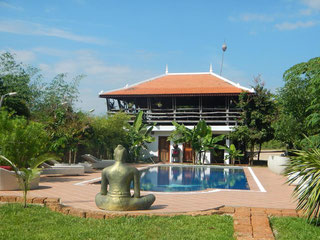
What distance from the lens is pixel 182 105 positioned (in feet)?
85.0

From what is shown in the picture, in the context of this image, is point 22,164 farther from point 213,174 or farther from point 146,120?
point 146,120

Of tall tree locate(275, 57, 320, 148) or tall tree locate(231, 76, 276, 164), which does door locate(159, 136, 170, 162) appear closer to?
tall tree locate(231, 76, 276, 164)

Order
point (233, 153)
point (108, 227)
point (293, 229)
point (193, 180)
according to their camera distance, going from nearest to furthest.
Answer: point (108, 227)
point (293, 229)
point (193, 180)
point (233, 153)

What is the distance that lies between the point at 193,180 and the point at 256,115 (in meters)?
7.56

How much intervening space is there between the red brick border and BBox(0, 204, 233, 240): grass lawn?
0.56 ft

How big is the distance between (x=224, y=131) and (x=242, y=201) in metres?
15.7

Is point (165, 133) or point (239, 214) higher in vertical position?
point (165, 133)

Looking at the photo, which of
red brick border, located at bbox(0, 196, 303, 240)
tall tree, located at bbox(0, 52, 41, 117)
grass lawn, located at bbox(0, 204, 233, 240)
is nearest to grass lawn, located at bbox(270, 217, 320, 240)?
red brick border, located at bbox(0, 196, 303, 240)

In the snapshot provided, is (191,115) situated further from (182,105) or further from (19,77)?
(19,77)

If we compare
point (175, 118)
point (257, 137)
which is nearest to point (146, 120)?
point (175, 118)

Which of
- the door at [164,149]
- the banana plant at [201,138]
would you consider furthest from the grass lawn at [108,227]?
the door at [164,149]

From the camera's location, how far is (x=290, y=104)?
55.9ft

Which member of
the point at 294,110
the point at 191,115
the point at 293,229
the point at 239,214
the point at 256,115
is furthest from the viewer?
the point at 191,115

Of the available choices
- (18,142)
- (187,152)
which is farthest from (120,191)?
(187,152)
